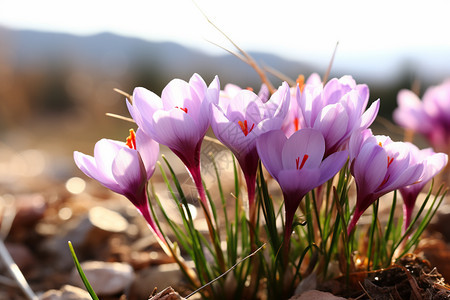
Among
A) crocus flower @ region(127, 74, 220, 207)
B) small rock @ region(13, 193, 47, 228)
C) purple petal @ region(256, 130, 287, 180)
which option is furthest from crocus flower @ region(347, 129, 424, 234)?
small rock @ region(13, 193, 47, 228)

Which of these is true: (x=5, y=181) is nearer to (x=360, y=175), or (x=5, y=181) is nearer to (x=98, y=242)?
(x=98, y=242)

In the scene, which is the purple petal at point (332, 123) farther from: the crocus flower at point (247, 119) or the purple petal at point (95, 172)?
the purple petal at point (95, 172)

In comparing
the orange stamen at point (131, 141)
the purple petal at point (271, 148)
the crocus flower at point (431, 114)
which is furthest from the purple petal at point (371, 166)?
the crocus flower at point (431, 114)

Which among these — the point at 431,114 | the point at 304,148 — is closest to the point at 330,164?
the point at 304,148

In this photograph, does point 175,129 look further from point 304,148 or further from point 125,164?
point 304,148

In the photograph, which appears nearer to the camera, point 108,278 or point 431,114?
point 108,278

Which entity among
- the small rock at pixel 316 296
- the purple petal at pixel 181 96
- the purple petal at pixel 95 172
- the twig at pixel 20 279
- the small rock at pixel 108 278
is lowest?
the small rock at pixel 108 278
